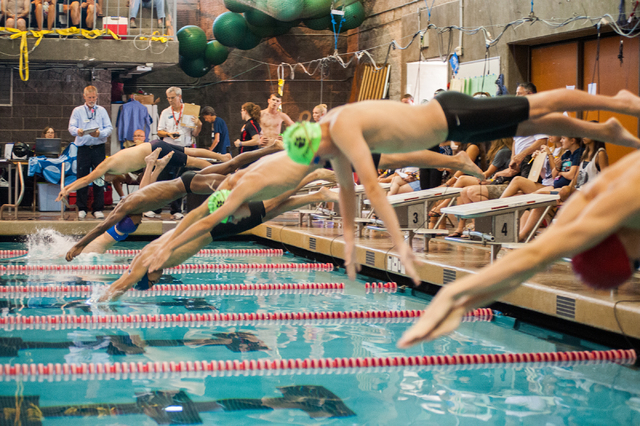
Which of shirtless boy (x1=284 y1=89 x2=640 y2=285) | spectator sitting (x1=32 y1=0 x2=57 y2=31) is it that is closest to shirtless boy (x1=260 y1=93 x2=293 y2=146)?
spectator sitting (x1=32 y1=0 x2=57 y2=31)

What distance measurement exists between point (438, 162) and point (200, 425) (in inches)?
93.6

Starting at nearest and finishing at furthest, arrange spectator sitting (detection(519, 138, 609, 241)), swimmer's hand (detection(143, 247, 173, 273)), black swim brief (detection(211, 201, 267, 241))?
swimmer's hand (detection(143, 247, 173, 273)) → black swim brief (detection(211, 201, 267, 241)) → spectator sitting (detection(519, 138, 609, 241))

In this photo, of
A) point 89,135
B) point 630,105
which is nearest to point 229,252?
point 89,135

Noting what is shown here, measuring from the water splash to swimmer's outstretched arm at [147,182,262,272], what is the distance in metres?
5.07

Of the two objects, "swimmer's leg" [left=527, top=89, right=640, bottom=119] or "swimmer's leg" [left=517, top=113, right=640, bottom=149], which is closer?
"swimmer's leg" [left=527, top=89, right=640, bottom=119]

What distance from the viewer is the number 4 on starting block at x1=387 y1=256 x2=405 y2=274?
6.94 m

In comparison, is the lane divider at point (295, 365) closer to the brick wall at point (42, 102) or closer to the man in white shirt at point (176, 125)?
the man in white shirt at point (176, 125)

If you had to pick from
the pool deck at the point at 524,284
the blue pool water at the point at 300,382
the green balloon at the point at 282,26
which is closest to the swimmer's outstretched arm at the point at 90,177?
the blue pool water at the point at 300,382

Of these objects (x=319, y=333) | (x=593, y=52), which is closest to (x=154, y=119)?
(x=593, y=52)

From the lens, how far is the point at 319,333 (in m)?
5.32

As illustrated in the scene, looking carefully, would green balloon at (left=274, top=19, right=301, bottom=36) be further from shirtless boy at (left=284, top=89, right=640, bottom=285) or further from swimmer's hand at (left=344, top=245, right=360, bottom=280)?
swimmer's hand at (left=344, top=245, right=360, bottom=280)

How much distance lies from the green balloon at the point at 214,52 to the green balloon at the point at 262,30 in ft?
2.75

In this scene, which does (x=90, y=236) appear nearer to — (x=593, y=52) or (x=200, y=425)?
(x=200, y=425)

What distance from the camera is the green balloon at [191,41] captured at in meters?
13.8
